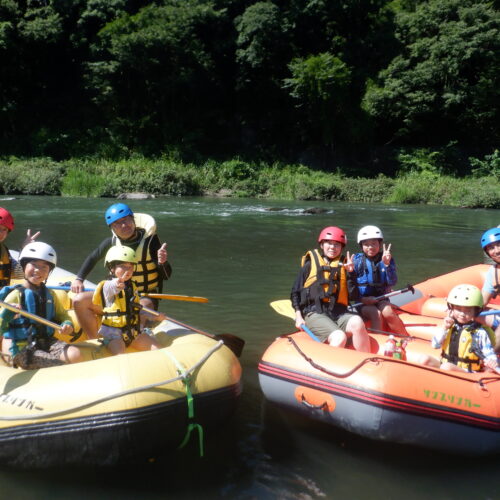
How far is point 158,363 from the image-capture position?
9.47 feet

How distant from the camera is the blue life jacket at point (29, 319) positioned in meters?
3.11

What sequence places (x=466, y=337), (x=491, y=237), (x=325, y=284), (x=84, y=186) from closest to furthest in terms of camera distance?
(x=466, y=337)
(x=325, y=284)
(x=491, y=237)
(x=84, y=186)

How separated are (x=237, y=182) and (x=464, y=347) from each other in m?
19.2

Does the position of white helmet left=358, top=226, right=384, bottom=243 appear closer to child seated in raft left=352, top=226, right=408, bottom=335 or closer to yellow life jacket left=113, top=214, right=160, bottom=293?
child seated in raft left=352, top=226, right=408, bottom=335

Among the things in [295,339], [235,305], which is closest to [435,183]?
[235,305]

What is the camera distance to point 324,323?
3715 millimetres

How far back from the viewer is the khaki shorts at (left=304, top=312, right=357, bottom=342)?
368 centimetres

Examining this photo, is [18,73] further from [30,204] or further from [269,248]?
[269,248]

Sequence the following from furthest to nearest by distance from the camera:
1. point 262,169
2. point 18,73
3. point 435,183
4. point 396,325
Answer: point 18,73 → point 262,169 → point 435,183 → point 396,325

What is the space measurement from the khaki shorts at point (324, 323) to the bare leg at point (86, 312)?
53.3 inches

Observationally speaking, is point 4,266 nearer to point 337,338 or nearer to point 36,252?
point 36,252

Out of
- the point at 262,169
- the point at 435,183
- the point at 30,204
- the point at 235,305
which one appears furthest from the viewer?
the point at 262,169

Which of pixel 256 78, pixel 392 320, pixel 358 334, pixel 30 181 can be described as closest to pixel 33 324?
pixel 358 334

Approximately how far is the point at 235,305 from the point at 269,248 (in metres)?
3.84
